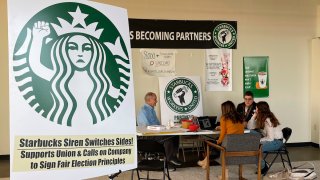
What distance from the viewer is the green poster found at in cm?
735

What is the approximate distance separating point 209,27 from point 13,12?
585 centimetres

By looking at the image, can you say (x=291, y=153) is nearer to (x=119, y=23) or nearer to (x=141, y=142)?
(x=141, y=142)

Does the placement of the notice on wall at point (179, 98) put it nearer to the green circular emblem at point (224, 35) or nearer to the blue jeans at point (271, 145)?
the green circular emblem at point (224, 35)

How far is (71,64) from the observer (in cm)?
173

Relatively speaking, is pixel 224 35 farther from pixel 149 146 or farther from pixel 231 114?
pixel 149 146

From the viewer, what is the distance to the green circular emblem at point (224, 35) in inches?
282

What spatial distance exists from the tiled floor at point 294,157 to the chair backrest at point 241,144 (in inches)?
61.9

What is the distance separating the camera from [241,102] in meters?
7.37

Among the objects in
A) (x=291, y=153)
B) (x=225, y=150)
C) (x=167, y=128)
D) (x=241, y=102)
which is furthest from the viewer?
(x=241, y=102)

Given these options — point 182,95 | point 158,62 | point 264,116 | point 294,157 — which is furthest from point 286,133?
point 158,62

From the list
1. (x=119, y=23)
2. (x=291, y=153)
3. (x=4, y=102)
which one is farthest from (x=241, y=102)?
(x=119, y=23)

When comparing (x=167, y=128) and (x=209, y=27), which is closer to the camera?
(x=167, y=128)

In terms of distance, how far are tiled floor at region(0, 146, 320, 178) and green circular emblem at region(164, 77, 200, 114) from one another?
899mm

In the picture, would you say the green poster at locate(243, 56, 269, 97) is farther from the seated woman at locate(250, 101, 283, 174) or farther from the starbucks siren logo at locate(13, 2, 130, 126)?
the starbucks siren logo at locate(13, 2, 130, 126)
